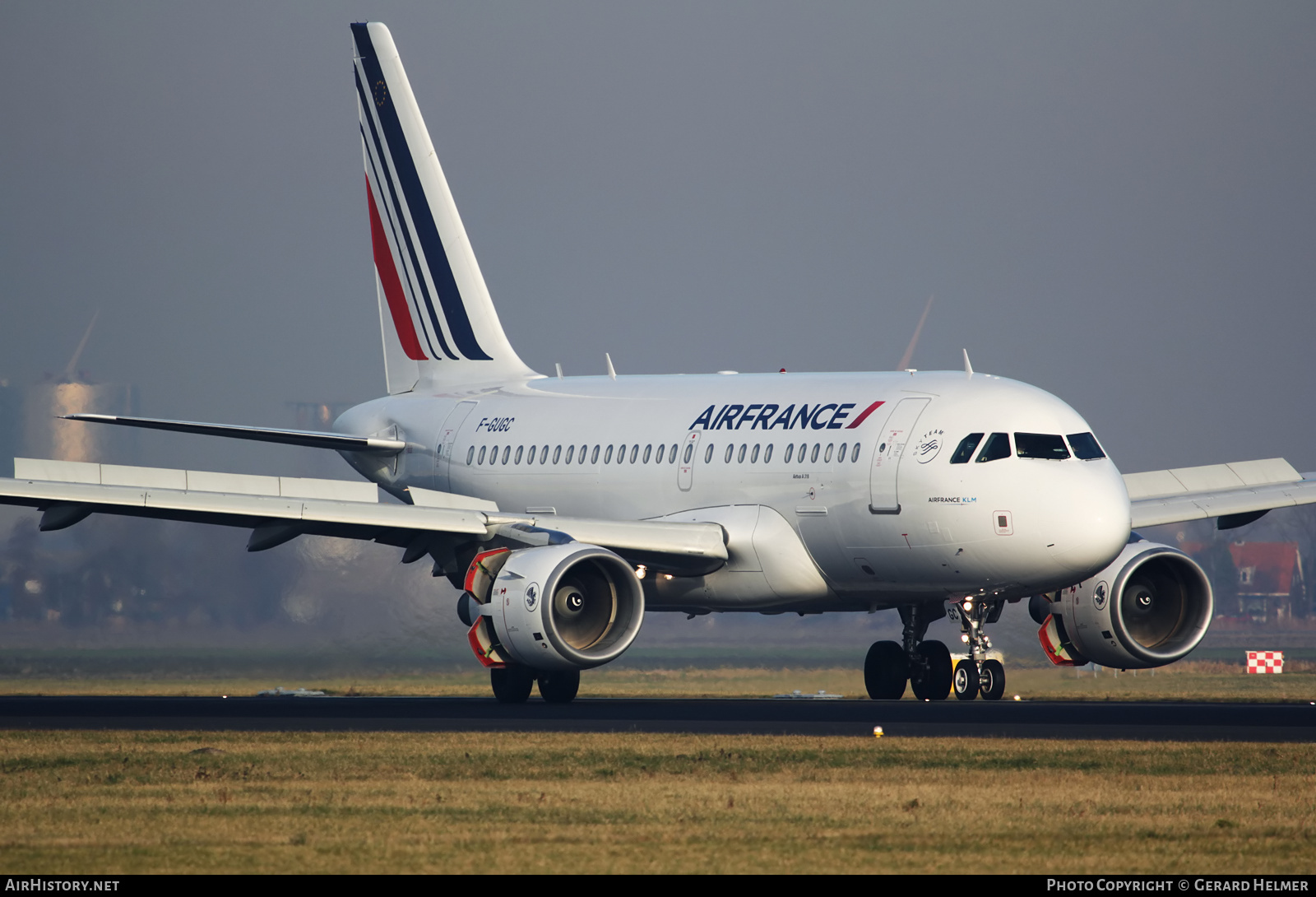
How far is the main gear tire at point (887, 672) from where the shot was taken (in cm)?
3016

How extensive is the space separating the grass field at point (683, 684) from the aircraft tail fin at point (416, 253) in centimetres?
566

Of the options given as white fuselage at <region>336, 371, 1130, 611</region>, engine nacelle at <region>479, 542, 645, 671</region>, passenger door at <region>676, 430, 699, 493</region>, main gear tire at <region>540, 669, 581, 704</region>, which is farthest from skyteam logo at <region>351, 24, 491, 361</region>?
engine nacelle at <region>479, 542, 645, 671</region>

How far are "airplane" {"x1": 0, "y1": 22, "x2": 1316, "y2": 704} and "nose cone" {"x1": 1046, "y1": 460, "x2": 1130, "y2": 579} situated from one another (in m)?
0.03

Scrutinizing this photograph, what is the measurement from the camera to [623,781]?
1680 cm

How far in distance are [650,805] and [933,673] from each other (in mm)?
14797

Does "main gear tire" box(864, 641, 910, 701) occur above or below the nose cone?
below

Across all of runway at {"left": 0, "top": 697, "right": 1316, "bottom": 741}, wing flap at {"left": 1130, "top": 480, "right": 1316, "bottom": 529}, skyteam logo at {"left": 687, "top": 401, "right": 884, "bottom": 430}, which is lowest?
runway at {"left": 0, "top": 697, "right": 1316, "bottom": 741}

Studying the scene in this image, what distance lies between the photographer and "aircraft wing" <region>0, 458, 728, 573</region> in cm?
2725

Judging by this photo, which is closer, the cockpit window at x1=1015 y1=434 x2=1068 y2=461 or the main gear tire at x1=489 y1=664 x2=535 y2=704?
the cockpit window at x1=1015 y1=434 x2=1068 y2=461

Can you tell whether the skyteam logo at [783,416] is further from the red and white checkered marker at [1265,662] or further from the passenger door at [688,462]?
the red and white checkered marker at [1265,662]

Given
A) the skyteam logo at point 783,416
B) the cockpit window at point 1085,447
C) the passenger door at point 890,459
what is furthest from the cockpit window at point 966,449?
the skyteam logo at point 783,416

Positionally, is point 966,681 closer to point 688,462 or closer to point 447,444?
point 688,462

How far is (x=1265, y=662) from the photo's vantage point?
1732 inches

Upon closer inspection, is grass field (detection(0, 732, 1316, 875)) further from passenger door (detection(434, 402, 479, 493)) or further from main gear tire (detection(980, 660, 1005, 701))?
passenger door (detection(434, 402, 479, 493))
